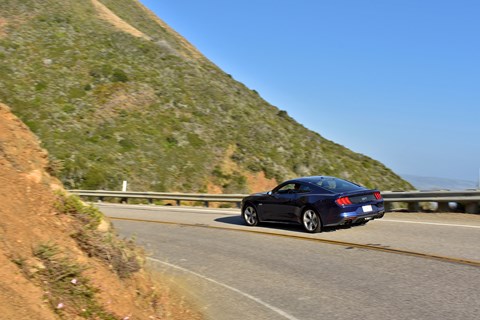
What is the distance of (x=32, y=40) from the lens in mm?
49500

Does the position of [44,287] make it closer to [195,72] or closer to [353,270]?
[353,270]

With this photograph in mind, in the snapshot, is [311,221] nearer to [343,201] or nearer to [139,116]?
[343,201]

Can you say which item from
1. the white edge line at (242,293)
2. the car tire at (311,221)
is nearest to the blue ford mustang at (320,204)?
the car tire at (311,221)

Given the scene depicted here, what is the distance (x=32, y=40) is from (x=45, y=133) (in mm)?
16981

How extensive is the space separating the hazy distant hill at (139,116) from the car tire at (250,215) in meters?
20.7

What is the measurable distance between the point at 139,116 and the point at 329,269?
3601 centimetres

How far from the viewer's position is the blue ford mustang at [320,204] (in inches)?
468

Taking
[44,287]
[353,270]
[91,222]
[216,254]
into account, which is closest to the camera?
[44,287]

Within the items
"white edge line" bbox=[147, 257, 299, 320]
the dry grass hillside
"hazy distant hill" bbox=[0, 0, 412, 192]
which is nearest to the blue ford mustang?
"white edge line" bbox=[147, 257, 299, 320]

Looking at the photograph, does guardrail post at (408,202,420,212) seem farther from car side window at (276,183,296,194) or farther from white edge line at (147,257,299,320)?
white edge line at (147,257,299,320)

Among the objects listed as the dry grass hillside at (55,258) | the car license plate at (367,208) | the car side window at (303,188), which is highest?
the car side window at (303,188)

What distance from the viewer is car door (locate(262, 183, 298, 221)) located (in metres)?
13.0

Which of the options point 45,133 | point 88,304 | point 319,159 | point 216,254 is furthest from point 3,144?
point 319,159

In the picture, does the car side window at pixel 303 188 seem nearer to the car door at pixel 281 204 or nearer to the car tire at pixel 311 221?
the car door at pixel 281 204
